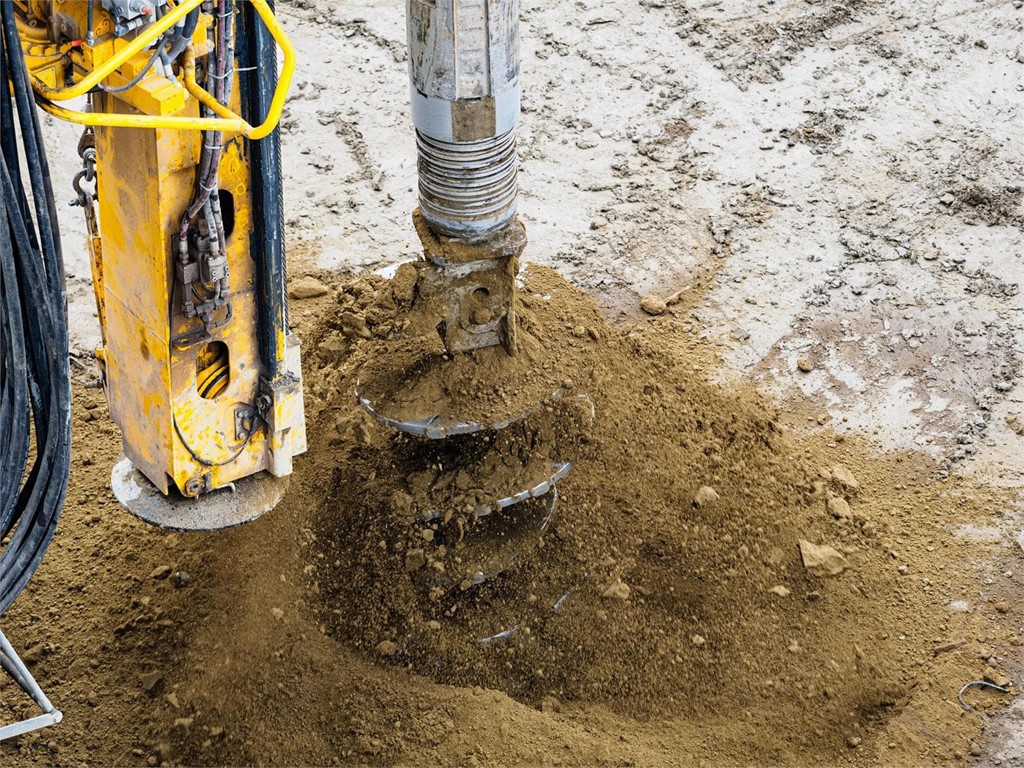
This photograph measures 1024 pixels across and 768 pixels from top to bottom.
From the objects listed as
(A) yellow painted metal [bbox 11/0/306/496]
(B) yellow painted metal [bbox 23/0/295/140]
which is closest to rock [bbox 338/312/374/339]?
(A) yellow painted metal [bbox 11/0/306/496]

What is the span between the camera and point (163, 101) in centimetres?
443

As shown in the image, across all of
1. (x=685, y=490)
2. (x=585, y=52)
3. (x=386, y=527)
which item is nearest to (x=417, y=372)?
(x=386, y=527)

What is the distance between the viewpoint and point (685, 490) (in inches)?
291

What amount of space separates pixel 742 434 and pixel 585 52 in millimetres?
4480

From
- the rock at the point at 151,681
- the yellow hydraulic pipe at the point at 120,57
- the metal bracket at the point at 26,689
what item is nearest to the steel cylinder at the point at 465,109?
the yellow hydraulic pipe at the point at 120,57

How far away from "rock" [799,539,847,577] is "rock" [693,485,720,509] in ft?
1.71

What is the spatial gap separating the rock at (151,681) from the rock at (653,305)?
3923mm

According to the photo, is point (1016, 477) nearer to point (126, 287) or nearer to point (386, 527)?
point (386, 527)

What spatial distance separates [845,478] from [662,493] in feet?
4.06

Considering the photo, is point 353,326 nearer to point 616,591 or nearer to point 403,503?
point 403,503

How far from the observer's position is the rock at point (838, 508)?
7.62 m

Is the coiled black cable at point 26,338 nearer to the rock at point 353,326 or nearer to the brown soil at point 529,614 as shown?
the brown soil at point 529,614

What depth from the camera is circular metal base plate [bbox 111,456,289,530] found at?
546 centimetres

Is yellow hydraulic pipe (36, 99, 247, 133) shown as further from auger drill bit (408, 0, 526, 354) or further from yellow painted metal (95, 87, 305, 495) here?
auger drill bit (408, 0, 526, 354)
